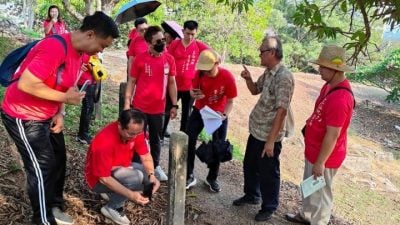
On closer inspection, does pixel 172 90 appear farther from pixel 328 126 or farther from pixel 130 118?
pixel 328 126

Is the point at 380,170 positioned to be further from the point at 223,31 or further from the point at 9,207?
the point at 9,207

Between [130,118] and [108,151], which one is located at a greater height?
[130,118]

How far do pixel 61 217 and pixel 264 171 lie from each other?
5.91 ft

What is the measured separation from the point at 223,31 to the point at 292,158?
6.51 meters

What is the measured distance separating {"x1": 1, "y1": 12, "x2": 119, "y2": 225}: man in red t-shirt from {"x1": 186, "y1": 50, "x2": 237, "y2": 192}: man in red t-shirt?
1.44 metres

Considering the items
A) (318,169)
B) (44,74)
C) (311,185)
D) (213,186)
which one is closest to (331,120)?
(318,169)

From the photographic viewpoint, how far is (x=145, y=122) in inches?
129

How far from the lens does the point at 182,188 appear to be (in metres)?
2.90

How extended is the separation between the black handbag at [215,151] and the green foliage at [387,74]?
36.9 feet

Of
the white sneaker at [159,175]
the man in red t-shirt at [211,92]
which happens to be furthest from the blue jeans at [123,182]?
the man in red t-shirt at [211,92]

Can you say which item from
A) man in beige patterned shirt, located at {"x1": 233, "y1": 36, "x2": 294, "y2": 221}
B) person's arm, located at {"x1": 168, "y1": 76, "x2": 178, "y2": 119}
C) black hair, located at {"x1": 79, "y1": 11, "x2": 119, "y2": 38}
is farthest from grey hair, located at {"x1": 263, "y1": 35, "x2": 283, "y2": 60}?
black hair, located at {"x1": 79, "y1": 11, "x2": 119, "y2": 38}

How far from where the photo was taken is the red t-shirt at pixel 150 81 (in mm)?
4156

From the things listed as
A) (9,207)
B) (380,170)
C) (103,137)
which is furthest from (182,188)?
(380,170)

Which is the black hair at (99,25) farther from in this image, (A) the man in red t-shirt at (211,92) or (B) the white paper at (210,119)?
(B) the white paper at (210,119)
